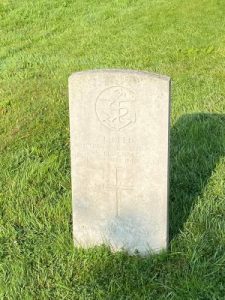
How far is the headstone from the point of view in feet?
11.1

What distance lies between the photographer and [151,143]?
3.46m

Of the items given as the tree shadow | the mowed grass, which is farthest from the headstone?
the tree shadow

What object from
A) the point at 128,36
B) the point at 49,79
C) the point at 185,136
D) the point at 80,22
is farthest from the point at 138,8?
the point at 185,136

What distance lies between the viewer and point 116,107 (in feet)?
11.3

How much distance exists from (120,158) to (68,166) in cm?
169

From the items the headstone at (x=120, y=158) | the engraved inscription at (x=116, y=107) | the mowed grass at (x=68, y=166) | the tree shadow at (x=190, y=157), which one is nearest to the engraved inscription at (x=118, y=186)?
the headstone at (x=120, y=158)

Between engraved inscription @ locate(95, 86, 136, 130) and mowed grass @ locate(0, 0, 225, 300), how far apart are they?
0.94 metres

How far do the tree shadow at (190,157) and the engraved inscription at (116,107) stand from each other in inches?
38.7

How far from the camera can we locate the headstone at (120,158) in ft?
11.1

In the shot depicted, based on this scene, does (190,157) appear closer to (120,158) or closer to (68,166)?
(68,166)

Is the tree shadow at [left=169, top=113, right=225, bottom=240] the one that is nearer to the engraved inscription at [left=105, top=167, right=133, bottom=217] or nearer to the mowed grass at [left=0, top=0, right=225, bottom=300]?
the mowed grass at [left=0, top=0, right=225, bottom=300]

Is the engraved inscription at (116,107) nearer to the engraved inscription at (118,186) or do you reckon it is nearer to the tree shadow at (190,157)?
the engraved inscription at (118,186)

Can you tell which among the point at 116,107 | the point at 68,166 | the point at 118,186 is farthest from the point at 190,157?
the point at 116,107

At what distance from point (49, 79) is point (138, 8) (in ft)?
18.8
